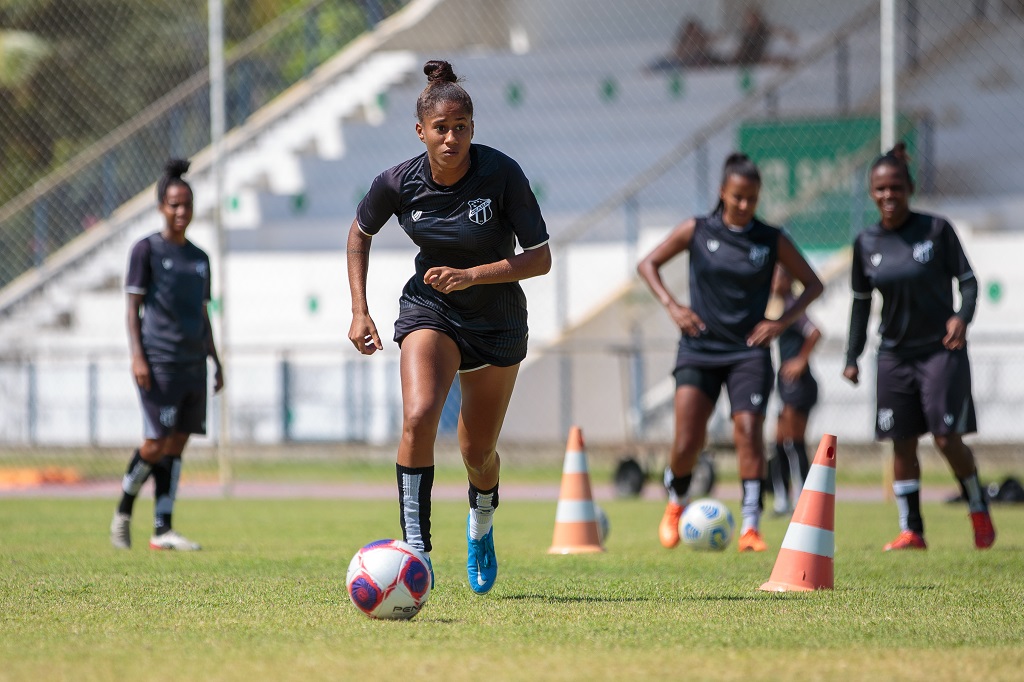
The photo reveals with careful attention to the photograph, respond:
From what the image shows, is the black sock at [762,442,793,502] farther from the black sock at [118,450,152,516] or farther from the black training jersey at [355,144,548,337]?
the black training jersey at [355,144,548,337]

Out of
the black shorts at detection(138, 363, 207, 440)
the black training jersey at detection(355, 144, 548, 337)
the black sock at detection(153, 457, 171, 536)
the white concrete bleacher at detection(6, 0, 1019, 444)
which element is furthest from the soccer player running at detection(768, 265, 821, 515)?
the white concrete bleacher at detection(6, 0, 1019, 444)

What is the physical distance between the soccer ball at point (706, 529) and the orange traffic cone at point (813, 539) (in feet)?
7.17

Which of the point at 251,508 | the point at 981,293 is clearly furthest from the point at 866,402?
the point at 251,508

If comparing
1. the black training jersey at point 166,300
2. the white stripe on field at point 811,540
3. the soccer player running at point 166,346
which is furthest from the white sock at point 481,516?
the black training jersey at point 166,300

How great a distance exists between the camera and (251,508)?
1408cm

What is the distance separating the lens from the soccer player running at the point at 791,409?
1246cm

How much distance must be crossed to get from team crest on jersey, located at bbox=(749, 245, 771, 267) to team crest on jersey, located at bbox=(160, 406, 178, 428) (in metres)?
3.82

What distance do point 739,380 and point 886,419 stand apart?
1026 mm

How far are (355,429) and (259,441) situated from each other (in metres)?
1.50

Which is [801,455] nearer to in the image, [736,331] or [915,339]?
[915,339]

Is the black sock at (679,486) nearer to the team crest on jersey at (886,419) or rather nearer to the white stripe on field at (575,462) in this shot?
the white stripe on field at (575,462)

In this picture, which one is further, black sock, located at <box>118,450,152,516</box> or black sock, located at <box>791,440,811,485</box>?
black sock, located at <box>791,440,811,485</box>

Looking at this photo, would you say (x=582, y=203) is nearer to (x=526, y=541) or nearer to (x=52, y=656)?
(x=526, y=541)

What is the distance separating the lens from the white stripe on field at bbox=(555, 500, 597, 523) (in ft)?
29.5
